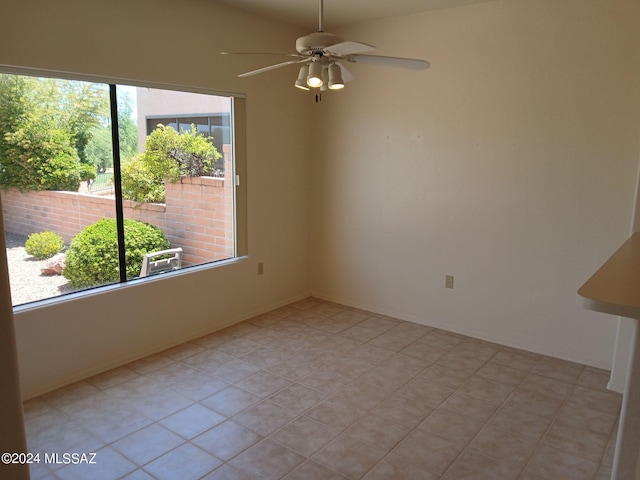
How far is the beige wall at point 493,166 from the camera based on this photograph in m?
3.24

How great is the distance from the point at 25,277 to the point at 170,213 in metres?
1.10

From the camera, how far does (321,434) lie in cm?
256

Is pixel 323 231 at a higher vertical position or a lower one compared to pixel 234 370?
higher

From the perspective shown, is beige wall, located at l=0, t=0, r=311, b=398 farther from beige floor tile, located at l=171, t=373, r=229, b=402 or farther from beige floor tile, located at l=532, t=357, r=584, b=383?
beige floor tile, located at l=532, t=357, r=584, b=383

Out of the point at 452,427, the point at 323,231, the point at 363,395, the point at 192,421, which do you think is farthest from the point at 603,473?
the point at 323,231

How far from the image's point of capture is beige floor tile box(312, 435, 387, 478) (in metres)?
2.28

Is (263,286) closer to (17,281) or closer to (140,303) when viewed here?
(140,303)

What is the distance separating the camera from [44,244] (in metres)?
2.98

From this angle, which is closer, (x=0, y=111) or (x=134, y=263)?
(x=0, y=111)

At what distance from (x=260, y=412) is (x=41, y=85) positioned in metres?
2.35

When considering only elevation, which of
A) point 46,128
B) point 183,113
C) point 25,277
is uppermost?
point 183,113

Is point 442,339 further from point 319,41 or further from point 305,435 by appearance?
point 319,41

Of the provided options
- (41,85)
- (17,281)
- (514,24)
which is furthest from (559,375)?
(41,85)

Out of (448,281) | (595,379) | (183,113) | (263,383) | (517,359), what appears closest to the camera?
(263,383)
